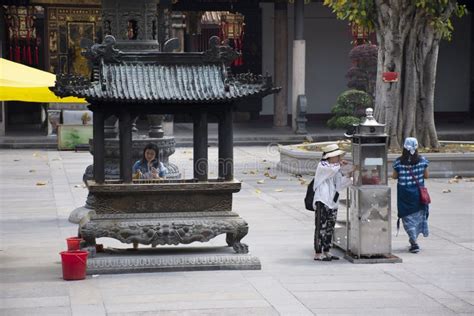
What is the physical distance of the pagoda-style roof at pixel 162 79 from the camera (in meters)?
12.7

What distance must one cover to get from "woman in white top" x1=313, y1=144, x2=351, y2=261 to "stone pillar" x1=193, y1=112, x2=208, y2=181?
1.44 meters

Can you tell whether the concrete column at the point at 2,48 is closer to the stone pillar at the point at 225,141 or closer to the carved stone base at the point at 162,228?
the carved stone base at the point at 162,228

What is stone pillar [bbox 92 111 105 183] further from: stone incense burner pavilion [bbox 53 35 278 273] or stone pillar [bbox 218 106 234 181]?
stone pillar [bbox 218 106 234 181]

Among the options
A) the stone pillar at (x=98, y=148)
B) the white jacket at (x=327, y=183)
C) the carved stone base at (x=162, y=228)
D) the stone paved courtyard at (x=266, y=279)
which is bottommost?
the stone paved courtyard at (x=266, y=279)

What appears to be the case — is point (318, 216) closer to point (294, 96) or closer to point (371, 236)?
point (371, 236)

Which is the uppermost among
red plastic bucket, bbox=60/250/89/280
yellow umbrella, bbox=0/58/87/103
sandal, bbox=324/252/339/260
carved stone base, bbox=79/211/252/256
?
yellow umbrella, bbox=0/58/87/103

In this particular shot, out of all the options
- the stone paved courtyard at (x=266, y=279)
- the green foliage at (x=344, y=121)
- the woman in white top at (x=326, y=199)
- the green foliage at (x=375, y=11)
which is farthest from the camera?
the green foliage at (x=344, y=121)

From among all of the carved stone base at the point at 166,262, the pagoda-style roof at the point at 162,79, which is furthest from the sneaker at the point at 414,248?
the pagoda-style roof at the point at 162,79

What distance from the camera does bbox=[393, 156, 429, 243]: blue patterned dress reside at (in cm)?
1395

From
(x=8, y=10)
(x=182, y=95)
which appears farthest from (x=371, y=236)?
(x=8, y=10)

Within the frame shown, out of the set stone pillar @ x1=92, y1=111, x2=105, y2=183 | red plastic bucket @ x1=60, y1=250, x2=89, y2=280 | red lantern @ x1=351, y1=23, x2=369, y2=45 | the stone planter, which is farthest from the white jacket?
red lantern @ x1=351, y1=23, x2=369, y2=45

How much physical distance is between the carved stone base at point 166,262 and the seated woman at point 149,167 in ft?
4.00

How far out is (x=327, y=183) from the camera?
527 inches

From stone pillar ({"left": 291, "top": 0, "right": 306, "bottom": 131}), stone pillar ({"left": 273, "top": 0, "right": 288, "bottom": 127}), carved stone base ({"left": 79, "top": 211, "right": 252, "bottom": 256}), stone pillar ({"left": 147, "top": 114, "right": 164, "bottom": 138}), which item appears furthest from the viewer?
stone pillar ({"left": 273, "top": 0, "right": 288, "bottom": 127})
